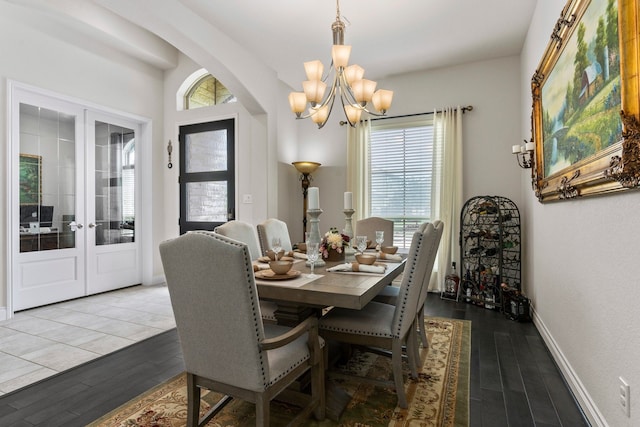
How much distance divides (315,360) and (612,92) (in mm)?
1791

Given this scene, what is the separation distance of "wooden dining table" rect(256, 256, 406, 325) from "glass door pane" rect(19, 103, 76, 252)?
355 cm

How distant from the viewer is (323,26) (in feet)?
11.5

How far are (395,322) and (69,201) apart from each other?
14.3ft

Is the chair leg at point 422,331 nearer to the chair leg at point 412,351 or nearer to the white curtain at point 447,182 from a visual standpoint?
the chair leg at point 412,351

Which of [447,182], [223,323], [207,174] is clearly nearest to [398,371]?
[223,323]

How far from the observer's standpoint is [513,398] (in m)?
2.02

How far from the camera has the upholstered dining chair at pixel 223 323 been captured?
1.33 meters

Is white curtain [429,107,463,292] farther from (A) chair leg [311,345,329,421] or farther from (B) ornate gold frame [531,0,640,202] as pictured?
(A) chair leg [311,345,329,421]

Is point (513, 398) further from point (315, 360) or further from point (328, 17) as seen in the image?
point (328, 17)

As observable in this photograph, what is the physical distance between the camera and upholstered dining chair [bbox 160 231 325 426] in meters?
1.33

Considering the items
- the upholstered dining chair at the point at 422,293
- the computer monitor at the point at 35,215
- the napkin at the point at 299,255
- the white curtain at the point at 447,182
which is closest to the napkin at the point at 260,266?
the napkin at the point at 299,255

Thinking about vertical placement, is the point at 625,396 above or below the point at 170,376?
above

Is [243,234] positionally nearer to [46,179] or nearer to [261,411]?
[261,411]

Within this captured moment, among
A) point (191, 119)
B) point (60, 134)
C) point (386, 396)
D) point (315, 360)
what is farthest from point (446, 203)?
point (60, 134)
